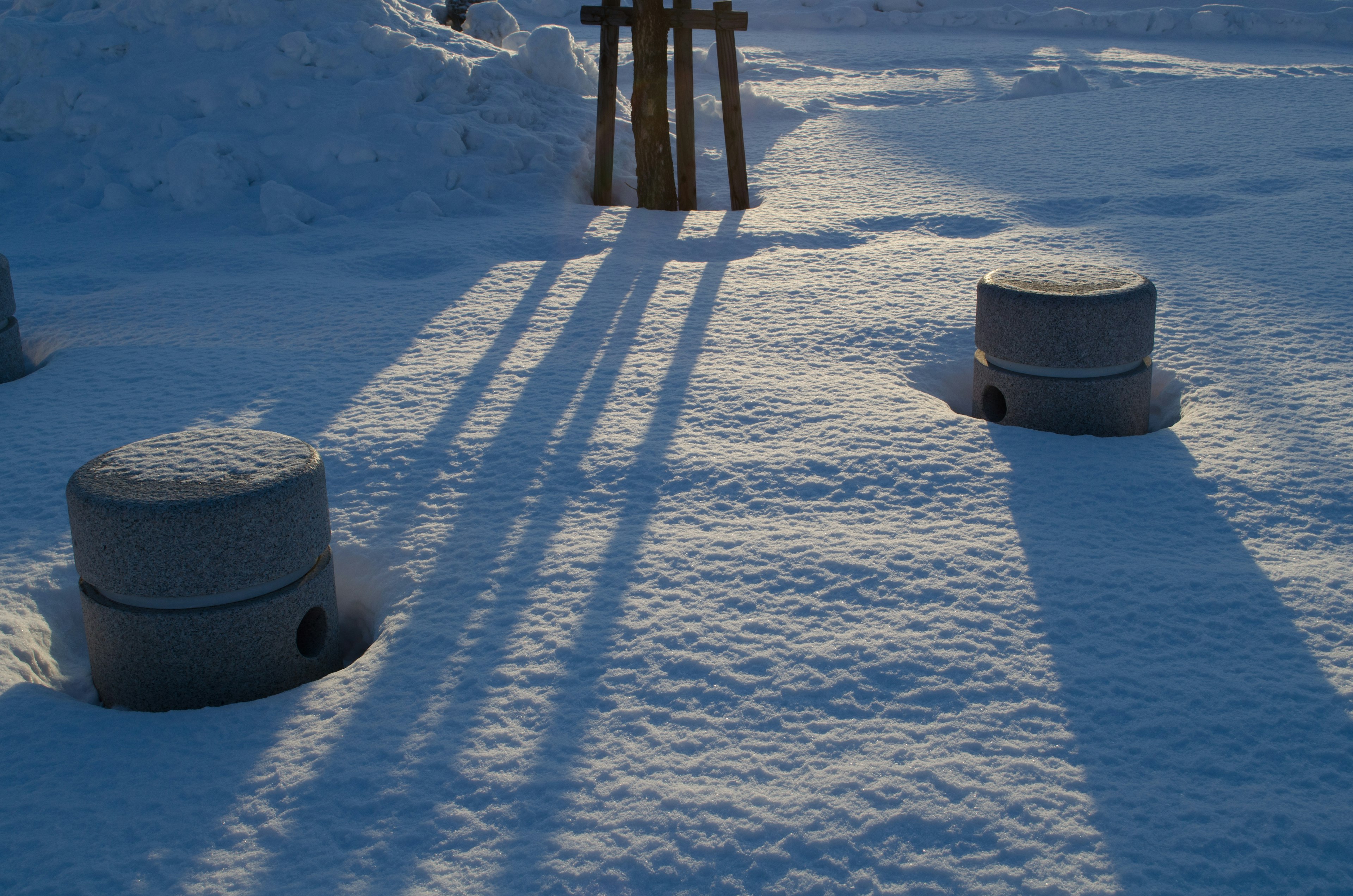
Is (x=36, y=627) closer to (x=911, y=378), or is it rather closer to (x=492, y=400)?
(x=492, y=400)

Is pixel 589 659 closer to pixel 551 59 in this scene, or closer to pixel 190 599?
pixel 190 599

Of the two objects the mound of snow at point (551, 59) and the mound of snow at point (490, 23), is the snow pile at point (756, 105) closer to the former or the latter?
the mound of snow at point (551, 59)

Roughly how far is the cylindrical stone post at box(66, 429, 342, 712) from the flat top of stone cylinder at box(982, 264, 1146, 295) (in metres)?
2.76

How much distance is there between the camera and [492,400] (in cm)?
430

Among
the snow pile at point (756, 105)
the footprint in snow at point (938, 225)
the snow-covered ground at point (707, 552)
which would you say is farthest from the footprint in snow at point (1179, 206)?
the snow pile at point (756, 105)

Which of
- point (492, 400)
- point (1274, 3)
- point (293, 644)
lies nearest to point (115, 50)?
point (492, 400)

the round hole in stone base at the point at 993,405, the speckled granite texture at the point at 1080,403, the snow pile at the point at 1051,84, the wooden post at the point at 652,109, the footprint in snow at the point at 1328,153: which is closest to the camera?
the speckled granite texture at the point at 1080,403

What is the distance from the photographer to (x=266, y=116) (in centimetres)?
766

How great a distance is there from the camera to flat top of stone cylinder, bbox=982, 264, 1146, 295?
391 centimetres

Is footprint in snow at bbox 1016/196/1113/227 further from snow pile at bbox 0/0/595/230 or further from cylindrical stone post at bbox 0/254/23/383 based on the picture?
cylindrical stone post at bbox 0/254/23/383

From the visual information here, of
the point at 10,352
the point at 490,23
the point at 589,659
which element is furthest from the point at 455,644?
the point at 490,23

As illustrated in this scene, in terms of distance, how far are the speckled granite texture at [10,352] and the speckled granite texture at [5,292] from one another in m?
0.03

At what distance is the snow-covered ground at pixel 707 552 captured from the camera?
2166 mm

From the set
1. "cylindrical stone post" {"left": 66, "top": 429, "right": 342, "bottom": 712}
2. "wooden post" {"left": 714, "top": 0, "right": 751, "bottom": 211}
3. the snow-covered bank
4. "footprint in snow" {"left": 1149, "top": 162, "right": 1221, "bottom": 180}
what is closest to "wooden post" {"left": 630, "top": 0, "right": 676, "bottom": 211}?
"wooden post" {"left": 714, "top": 0, "right": 751, "bottom": 211}
